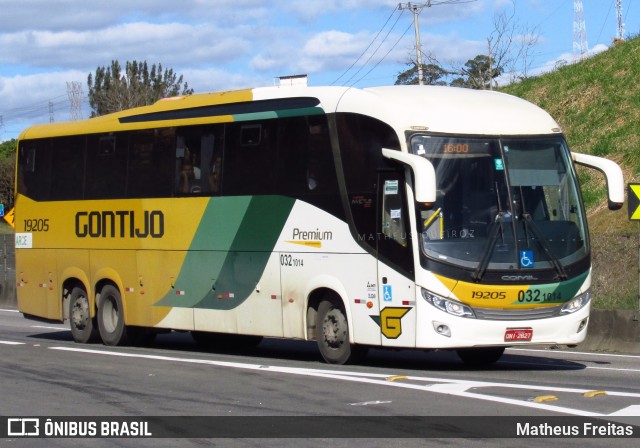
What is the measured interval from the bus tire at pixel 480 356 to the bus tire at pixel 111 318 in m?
6.64

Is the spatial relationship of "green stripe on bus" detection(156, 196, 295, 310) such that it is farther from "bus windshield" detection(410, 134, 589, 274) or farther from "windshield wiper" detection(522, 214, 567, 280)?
"windshield wiper" detection(522, 214, 567, 280)

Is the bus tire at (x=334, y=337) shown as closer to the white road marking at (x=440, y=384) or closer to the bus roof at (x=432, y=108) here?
the white road marking at (x=440, y=384)

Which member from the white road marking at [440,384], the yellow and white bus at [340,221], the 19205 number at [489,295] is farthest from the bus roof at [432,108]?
the white road marking at [440,384]

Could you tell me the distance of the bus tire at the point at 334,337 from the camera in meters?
15.7

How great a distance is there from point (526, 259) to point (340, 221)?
2.64 m

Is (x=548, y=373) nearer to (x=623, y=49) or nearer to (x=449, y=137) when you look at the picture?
(x=449, y=137)

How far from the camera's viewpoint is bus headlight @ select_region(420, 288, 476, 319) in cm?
1430

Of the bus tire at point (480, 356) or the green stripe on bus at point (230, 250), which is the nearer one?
the bus tire at point (480, 356)

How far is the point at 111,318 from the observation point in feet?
66.8

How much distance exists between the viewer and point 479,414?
1097 cm

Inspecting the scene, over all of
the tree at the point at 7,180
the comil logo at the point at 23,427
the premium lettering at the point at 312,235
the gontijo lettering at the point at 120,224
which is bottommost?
the comil logo at the point at 23,427

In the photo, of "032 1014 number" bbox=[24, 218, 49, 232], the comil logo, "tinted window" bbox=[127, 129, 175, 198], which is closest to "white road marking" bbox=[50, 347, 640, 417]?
"tinted window" bbox=[127, 129, 175, 198]

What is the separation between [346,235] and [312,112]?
6.29 ft

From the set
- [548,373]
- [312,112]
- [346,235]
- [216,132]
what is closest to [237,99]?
[216,132]
